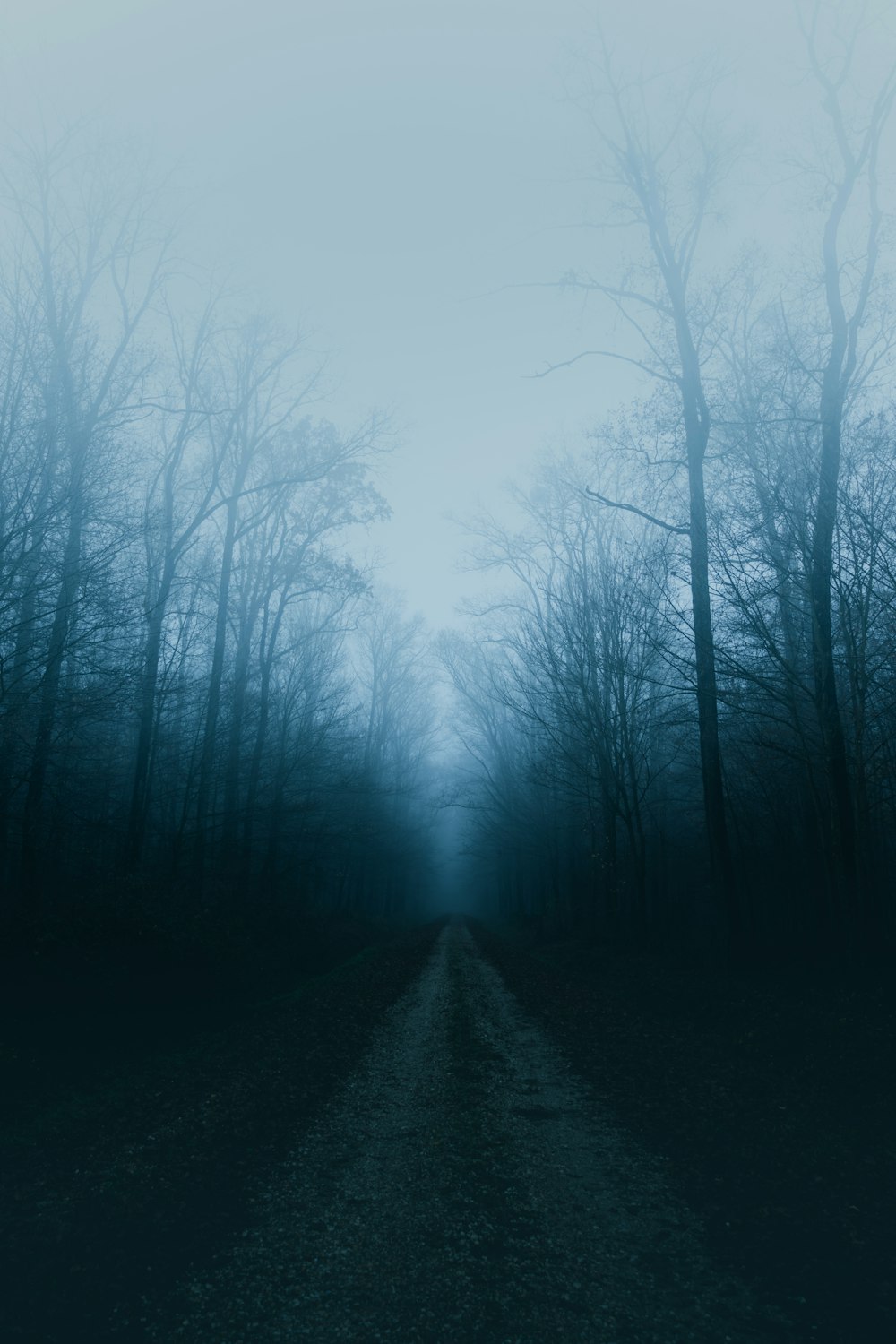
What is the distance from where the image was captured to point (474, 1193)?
16.6ft

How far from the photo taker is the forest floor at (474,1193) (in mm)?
3625

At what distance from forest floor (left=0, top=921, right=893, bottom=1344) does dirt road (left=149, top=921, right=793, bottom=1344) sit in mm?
17

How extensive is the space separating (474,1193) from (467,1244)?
0.78 metres

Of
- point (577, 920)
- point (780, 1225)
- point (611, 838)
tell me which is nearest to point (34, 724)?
point (780, 1225)

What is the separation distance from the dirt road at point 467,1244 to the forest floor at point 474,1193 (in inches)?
0.7

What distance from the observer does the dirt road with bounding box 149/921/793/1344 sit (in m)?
3.54

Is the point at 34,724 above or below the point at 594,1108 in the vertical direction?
above

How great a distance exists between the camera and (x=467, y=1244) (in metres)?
4.30

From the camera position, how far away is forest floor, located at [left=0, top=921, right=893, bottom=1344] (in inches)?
143

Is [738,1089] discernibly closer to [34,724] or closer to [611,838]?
[34,724]

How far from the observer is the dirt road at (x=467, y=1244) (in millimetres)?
3535

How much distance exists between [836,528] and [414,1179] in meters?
9.64

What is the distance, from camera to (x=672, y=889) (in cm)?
3531

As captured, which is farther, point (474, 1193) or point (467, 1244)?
point (474, 1193)
